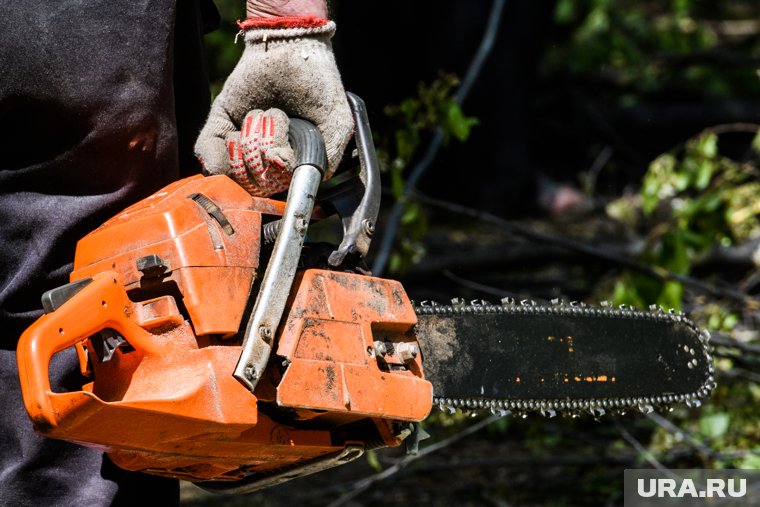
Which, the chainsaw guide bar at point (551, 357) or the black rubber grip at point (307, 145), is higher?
the black rubber grip at point (307, 145)

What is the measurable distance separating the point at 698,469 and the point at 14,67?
2226mm

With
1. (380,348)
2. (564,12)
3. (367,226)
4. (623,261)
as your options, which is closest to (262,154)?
(367,226)

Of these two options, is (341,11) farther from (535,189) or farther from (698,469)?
(698,469)

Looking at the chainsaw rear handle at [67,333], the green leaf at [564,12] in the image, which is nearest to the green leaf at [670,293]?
the chainsaw rear handle at [67,333]

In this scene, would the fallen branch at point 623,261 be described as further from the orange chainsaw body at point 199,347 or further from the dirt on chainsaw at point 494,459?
the orange chainsaw body at point 199,347

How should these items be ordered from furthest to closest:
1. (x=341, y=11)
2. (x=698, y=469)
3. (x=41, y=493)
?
(x=341, y=11) < (x=698, y=469) < (x=41, y=493)

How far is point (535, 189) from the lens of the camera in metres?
5.76

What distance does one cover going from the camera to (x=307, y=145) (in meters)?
1.40

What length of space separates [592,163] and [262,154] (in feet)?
15.2

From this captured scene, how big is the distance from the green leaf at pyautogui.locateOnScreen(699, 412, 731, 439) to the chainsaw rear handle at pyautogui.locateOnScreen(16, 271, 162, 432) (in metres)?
2.05

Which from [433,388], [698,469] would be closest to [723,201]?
[698,469]

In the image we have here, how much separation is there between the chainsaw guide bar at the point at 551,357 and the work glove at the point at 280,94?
34cm

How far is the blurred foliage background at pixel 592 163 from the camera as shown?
2.97 metres

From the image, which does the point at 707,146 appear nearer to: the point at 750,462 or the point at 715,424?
the point at 715,424
